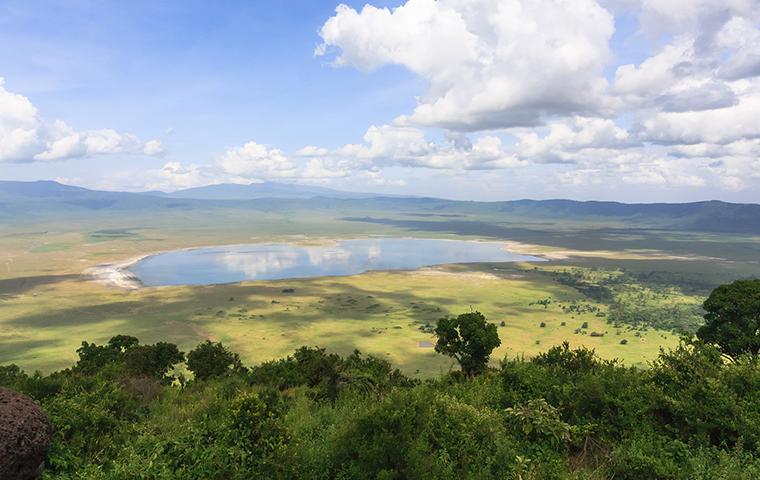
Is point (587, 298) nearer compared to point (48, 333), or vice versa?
point (48, 333)

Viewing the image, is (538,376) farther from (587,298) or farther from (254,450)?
(587,298)

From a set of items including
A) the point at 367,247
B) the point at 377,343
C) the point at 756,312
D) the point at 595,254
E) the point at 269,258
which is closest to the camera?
the point at 756,312

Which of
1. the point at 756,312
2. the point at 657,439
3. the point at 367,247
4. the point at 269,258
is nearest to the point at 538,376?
the point at 657,439

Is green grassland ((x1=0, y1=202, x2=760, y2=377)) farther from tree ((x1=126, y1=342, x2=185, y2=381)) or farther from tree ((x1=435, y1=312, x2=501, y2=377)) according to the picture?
tree ((x1=126, y1=342, x2=185, y2=381))

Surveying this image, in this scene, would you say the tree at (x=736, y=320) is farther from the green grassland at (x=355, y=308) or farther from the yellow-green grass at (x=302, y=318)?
the yellow-green grass at (x=302, y=318)

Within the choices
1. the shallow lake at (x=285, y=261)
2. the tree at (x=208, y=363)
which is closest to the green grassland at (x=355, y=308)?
the shallow lake at (x=285, y=261)
